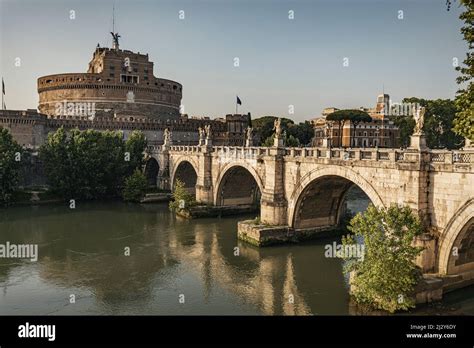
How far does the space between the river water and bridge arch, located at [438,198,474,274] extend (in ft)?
3.63

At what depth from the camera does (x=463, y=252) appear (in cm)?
1884

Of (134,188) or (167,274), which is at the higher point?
(134,188)

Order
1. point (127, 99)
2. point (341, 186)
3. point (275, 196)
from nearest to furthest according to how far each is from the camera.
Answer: point (341, 186) < point (275, 196) < point (127, 99)

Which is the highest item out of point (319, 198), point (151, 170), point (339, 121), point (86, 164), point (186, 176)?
point (339, 121)

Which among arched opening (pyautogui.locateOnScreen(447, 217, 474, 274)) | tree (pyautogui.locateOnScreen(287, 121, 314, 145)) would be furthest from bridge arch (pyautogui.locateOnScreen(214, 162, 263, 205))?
tree (pyautogui.locateOnScreen(287, 121, 314, 145))

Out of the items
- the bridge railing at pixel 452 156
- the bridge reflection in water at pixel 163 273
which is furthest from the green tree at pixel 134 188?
the bridge railing at pixel 452 156

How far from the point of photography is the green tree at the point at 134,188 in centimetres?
4812

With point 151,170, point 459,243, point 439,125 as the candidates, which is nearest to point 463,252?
point 459,243

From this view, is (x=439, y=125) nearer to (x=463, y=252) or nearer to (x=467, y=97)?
(x=463, y=252)

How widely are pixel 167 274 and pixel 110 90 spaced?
60.5 meters

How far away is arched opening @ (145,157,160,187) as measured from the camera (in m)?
58.1

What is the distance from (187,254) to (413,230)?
14.6m

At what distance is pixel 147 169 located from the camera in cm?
5853

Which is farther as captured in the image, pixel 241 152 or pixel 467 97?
pixel 241 152
